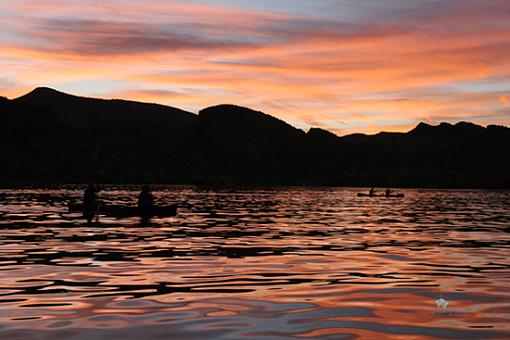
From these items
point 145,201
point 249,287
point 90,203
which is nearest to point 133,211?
point 145,201

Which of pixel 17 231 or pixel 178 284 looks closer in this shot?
pixel 178 284

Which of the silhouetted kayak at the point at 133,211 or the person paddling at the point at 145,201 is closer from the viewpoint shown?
the person paddling at the point at 145,201

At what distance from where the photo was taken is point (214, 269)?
21.6m

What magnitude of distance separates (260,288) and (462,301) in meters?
5.21

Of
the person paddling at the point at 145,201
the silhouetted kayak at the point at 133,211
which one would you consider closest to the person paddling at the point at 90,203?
the silhouetted kayak at the point at 133,211

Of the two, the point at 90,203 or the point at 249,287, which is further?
the point at 90,203

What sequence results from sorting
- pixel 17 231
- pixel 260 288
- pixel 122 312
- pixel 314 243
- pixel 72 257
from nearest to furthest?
pixel 122 312 < pixel 260 288 < pixel 72 257 < pixel 314 243 < pixel 17 231

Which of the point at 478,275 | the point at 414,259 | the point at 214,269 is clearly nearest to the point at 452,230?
the point at 414,259

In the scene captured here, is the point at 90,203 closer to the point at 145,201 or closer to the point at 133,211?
the point at 145,201

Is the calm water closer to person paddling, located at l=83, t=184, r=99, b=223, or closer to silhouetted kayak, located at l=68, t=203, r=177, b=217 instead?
person paddling, located at l=83, t=184, r=99, b=223

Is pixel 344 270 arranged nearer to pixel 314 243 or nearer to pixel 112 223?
pixel 314 243

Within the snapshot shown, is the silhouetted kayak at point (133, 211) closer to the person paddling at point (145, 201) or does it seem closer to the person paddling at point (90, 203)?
the person paddling at point (145, 201)

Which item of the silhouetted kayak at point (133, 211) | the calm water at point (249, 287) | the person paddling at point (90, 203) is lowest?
the calm water at point (249, 287)

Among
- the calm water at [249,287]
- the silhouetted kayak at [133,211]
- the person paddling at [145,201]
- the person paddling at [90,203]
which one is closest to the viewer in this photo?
the calm water at [249,287]
